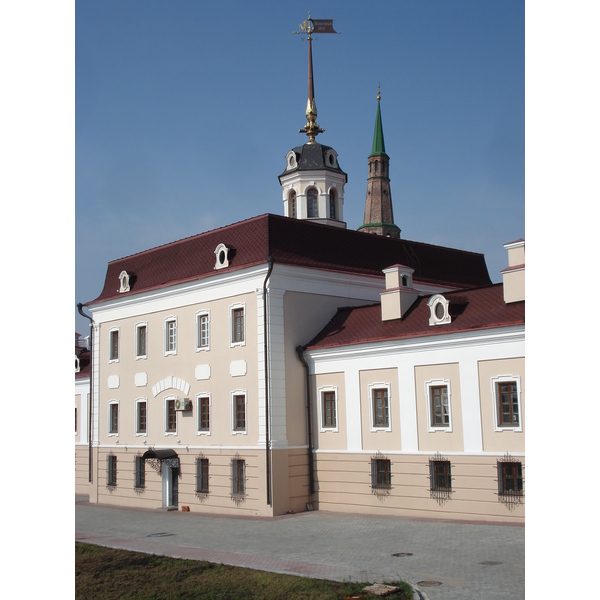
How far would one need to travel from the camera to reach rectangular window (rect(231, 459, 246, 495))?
21672mm

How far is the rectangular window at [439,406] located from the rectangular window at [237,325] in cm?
604

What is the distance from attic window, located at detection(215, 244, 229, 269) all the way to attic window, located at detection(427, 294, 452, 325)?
656 cm

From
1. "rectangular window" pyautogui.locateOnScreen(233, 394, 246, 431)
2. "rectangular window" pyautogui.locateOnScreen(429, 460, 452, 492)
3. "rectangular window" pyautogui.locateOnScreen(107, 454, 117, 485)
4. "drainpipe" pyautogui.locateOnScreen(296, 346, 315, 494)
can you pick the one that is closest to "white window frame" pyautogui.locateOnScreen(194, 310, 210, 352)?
"rectangular window" pyautogui.locateOnScreen(233, 394, 246, 431)

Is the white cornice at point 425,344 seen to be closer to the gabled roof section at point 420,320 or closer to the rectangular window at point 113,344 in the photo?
the gabled roof section at point 420,320

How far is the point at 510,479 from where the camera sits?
56.6ft

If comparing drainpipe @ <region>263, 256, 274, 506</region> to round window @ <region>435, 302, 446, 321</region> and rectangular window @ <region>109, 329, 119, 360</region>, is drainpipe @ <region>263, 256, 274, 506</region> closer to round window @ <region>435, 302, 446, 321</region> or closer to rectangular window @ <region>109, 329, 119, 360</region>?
round window @ <region>435, 302, 446, 321</region>

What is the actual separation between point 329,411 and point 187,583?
10.1 m

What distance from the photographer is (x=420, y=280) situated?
2497 centimetres

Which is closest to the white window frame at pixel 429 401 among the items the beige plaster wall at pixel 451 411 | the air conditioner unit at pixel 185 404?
the beige plaster wall at pixel 451 411

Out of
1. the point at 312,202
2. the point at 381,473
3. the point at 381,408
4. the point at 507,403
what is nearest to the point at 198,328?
the point at 381,408

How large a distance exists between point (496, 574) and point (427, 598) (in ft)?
6.35

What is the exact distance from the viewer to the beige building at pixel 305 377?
59.2 feet
